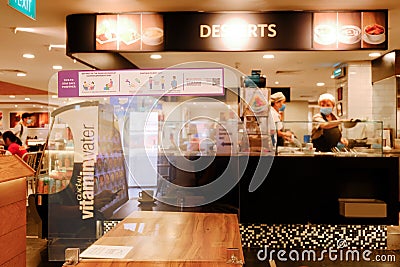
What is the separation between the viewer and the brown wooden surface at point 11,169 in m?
2.97

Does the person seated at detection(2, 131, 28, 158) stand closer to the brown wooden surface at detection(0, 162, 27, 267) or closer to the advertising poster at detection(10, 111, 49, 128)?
the brown wooden surface at detection(0, 162, 27, 267)

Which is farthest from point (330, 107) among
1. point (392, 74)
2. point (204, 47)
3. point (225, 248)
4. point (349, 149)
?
point (225, 248)

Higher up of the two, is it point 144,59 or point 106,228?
Answer: point 144,59

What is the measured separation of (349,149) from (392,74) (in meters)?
2.90

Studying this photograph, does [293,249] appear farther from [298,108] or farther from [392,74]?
[298,108]

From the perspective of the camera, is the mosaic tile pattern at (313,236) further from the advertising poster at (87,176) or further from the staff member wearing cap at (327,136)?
the advertising poster at (87,176)

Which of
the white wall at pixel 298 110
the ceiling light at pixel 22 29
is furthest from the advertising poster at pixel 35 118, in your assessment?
the ceiling light at pixel 22 29

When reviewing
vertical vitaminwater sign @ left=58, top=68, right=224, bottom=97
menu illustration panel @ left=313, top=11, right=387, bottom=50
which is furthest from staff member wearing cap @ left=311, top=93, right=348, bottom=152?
vertical vitaminwater sign @ left=58, top=68, right=224, bottom=97

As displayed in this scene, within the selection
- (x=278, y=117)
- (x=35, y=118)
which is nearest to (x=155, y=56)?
(x=278, y=117)

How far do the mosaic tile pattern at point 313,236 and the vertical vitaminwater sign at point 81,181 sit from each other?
163cm

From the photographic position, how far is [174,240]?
2.02 meters

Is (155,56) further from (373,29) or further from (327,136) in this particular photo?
(373,29)

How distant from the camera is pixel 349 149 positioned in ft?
14.2

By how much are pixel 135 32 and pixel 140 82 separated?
54cm
